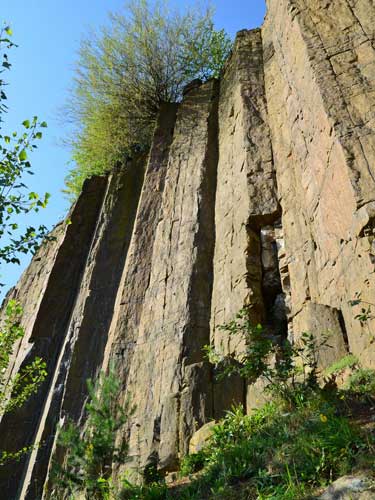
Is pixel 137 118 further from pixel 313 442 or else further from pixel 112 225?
pixel 313 442

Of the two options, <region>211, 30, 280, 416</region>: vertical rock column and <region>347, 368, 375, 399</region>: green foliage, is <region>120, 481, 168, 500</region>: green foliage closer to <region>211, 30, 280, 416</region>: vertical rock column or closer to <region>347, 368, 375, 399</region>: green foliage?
<region>211, 30, 280, 416</region>: vertical rock column

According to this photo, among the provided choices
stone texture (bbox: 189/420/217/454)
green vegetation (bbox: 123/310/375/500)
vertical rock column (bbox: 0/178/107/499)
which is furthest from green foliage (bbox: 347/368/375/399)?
vertical rock column (bbox: 0/178/107/499)

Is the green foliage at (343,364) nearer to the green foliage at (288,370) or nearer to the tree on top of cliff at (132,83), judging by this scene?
the green foliage at (288,370)

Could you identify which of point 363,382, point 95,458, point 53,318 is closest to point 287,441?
point 363,382

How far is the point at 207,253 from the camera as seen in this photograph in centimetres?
948

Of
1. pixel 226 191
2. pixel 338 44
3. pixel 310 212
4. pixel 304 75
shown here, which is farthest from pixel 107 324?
pixel 338 44

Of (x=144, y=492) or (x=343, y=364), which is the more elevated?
(x=343, y=364)

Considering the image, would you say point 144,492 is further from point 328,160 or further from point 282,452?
point 328,160

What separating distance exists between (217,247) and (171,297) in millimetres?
1227

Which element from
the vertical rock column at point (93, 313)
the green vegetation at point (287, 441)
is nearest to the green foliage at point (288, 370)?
the green vegetation at point (287, 441)

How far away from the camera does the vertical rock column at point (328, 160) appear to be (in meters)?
6.12

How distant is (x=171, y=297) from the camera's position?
8.95m

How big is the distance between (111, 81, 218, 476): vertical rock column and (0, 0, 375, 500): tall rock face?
26 mm

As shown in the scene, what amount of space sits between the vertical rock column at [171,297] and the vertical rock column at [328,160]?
164 cm
